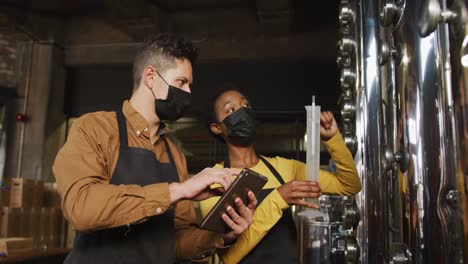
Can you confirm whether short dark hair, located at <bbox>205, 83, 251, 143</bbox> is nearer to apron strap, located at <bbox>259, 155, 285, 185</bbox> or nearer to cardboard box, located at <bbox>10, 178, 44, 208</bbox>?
apron strap, located at <bbox>259, 155, 285, 185</bbox>

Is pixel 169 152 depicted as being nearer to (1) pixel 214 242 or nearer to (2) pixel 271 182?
(1) pixel 214 242

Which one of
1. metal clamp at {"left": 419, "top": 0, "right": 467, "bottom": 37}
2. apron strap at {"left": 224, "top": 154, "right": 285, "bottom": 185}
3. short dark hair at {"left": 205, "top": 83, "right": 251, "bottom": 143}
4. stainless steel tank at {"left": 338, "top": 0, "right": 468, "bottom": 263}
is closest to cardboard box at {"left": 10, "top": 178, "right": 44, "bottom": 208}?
short dark hair at {"left": 205, "top": 83, "right": 251, "bottom": 143}

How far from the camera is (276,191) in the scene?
6.81 feet

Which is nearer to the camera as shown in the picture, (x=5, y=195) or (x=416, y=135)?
(x=416, y=135)

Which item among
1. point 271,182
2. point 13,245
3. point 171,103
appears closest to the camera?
point 171,103

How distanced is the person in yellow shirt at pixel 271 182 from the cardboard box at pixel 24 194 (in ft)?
13.4

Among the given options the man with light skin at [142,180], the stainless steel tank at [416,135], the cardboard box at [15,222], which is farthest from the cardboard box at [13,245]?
the stainless steel tank at [416,135]

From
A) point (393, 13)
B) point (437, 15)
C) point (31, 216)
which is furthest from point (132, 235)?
point (31, 216)

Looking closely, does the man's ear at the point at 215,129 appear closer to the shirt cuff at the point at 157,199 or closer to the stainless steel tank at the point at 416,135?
the stainless steel tank at the point at 416,135

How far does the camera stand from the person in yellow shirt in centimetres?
207

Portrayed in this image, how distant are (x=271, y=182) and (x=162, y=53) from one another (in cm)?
96

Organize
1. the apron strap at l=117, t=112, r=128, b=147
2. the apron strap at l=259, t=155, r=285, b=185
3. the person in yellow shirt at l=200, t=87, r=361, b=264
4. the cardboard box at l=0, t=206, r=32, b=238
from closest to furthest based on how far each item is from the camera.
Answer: the apron strap at l=117, t=112, r=128, b=147 → the person in yellow shirt at l=200, t=87, r=361, b=264 → the apron strap at l=259, t=155, r=285, b=185 → the cardboard box at l=0, t=206, r=32, b=238

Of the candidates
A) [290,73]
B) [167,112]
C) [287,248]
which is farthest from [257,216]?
[290,73]

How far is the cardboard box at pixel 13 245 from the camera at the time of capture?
436cm
